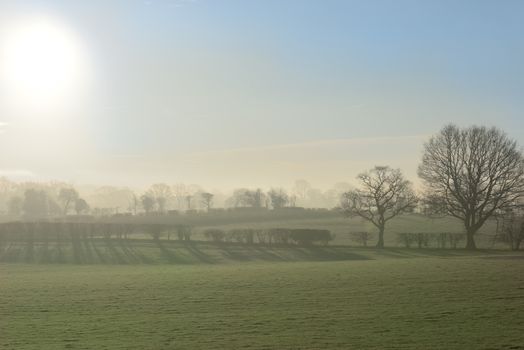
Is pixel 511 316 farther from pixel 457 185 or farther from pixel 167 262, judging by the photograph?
pixel 457 185

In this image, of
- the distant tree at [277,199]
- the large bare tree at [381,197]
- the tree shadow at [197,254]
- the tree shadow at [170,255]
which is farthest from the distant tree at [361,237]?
the distant tree at [277,199]

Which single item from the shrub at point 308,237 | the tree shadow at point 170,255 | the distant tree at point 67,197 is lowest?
the tree shadow at point 170,255

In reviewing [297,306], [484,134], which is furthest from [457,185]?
[297,306]

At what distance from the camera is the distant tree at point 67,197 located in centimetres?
17225

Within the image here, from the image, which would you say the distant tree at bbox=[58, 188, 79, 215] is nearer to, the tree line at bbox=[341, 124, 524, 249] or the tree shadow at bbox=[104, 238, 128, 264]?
the tree shadow at bbox=[104, 238, 128, 264]

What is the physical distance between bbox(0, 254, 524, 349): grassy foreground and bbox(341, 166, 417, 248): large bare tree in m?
37.3

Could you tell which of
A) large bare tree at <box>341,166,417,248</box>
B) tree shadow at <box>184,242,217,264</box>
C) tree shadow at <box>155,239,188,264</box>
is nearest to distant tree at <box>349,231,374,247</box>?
large bare tree at <box>341,166,417,248</box>

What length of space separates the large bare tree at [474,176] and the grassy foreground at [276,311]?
30338 mm

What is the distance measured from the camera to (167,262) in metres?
52.8

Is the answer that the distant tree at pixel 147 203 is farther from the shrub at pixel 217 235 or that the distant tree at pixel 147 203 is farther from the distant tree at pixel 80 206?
the shrub at pixel 217 235

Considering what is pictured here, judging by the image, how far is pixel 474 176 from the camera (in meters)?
61.1

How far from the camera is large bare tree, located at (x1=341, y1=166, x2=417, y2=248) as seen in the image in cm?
7012

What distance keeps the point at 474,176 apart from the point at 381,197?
13102mm

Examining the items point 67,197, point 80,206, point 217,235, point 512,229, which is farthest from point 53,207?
point 512,229
